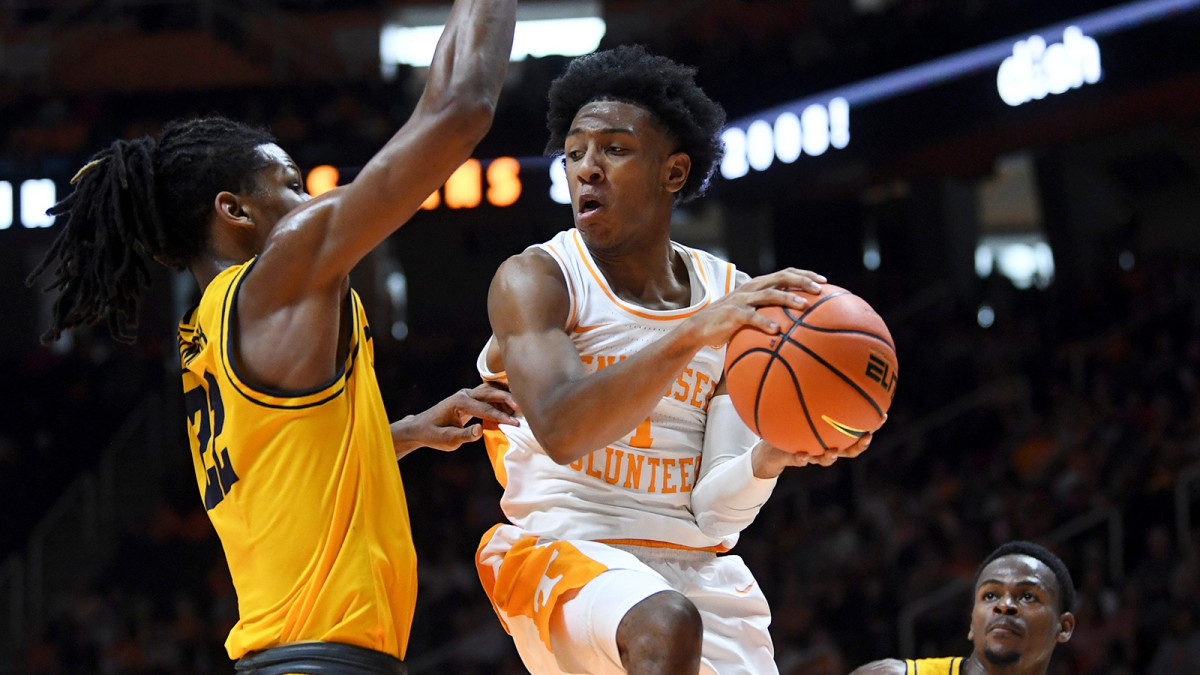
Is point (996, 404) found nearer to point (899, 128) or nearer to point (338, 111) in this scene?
point (899, 128)

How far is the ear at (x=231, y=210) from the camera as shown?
2887 millimetres

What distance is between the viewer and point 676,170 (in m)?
3.42

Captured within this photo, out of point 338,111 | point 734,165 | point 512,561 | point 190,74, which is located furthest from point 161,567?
point 512,561

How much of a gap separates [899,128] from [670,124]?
24.3ft

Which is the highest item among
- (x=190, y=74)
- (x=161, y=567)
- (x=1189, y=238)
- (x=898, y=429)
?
(x=190, y=74)

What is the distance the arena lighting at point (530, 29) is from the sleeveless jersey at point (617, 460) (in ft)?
45.4

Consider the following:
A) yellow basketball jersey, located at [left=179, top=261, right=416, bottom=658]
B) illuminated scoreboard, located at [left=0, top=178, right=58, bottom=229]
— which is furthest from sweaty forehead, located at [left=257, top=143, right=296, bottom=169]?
illuminated scoreboard, located at [left=0, top=178, right=58, bottom=229]

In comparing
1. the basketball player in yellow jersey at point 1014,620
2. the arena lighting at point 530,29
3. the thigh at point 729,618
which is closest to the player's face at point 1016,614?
the basketball player in yellow jersey at point 1014,620

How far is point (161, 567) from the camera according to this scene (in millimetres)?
11570

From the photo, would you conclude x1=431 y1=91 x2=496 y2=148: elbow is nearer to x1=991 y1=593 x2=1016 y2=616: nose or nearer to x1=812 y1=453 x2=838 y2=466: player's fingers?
x1=812 y1=453 x2=838 y2=466: player's fingers

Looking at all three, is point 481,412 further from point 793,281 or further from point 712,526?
point 793,281

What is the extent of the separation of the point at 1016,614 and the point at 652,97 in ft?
7.15

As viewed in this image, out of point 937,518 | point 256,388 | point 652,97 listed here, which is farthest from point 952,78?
point 256,388

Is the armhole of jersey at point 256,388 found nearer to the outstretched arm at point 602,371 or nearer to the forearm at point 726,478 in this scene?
the outstretched arm at point 602,371
